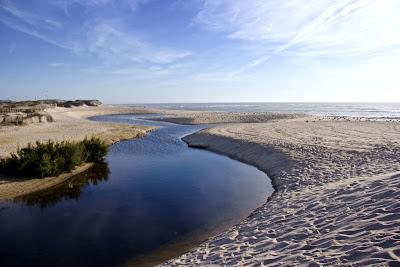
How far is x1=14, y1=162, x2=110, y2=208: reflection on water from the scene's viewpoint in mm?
14148

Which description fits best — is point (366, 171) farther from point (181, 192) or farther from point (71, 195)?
point (71, 195)

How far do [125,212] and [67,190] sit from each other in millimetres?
4537

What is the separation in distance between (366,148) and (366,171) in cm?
638

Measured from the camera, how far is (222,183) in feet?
55.6

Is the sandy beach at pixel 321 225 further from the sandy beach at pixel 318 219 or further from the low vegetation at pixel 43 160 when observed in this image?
the low vegetation at pixel 43 160

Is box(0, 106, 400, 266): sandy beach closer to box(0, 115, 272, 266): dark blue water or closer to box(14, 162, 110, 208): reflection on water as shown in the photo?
box(14, 162, 110, 208): reflection on water

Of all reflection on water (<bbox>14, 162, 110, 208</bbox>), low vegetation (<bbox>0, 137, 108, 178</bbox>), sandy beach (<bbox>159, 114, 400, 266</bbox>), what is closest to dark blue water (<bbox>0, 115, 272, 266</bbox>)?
reflection on water (<bbox>14, 162, 110, 208</bbox>)

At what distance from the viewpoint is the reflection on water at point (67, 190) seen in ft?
46.4

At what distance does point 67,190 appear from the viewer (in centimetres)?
1579

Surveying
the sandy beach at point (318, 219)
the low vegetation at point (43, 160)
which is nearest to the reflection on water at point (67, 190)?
the sandy beach at point (318, 219)

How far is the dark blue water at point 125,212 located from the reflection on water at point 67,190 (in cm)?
4

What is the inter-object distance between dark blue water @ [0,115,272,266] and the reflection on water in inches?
1.5

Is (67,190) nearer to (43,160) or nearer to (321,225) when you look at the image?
(43,160)

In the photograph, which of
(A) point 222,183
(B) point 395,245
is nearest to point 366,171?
(A) point 222,183
